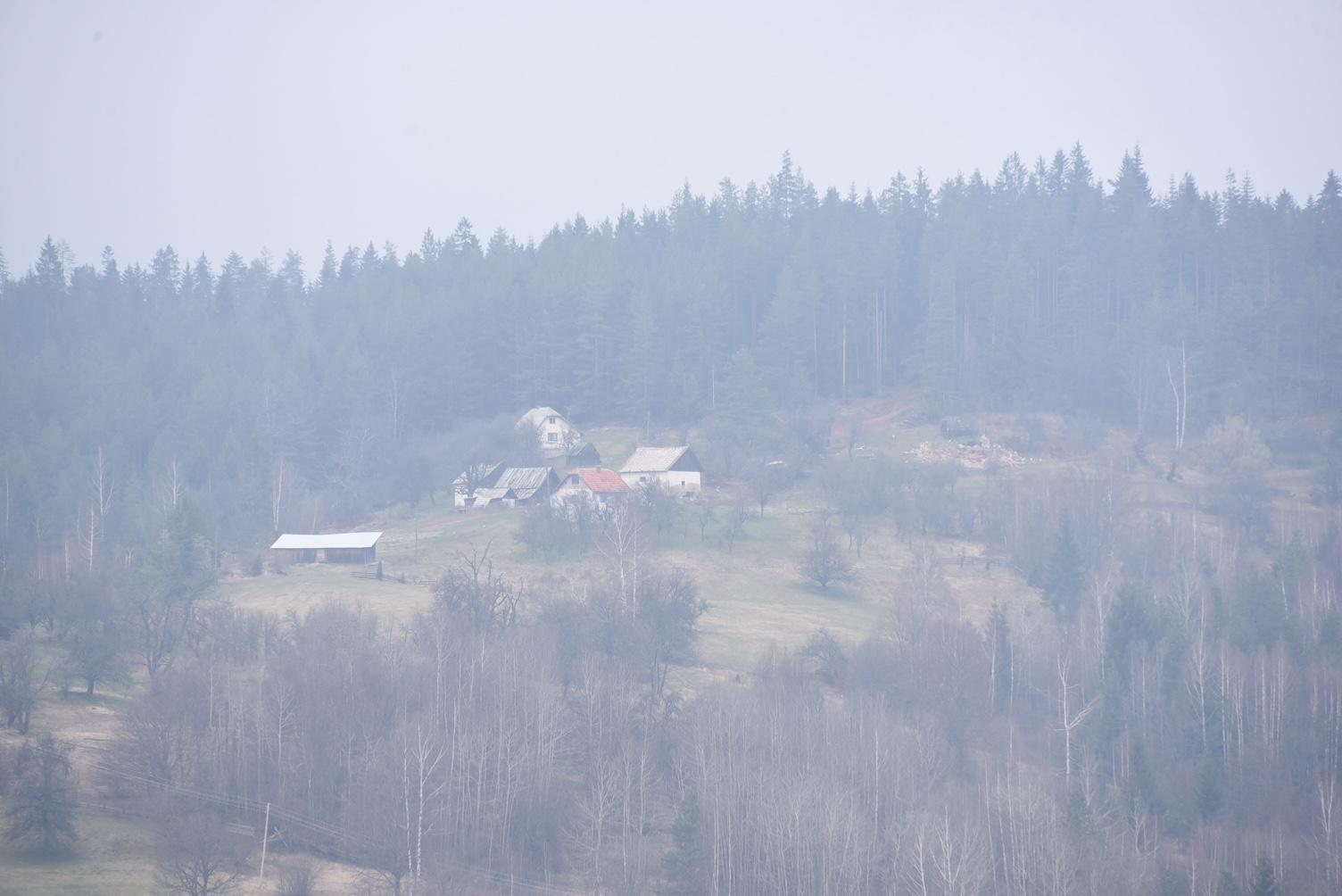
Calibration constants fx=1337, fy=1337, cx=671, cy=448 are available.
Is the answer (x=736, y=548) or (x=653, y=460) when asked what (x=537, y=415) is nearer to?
(x=653, y=460)

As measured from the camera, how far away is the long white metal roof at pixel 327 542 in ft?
214

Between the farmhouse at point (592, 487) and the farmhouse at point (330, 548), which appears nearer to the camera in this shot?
the farmhouse at point (330, 548)

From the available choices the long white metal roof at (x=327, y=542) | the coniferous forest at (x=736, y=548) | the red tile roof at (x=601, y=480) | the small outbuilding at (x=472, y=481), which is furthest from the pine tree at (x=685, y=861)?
the small outbuilding at (x=472, y=481)

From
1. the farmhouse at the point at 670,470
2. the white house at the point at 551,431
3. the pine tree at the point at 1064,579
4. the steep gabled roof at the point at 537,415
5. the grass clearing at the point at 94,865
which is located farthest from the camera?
the steep gabled roof at the point at 537,415

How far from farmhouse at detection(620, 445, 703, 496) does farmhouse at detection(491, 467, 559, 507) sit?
4175 mm

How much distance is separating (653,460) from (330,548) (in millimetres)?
20293

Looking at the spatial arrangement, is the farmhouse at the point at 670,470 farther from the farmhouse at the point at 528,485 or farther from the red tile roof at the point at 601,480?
the farmhouse at the point at 528,485

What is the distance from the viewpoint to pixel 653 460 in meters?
77.7

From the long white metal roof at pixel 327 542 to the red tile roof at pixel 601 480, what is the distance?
39.0 ft

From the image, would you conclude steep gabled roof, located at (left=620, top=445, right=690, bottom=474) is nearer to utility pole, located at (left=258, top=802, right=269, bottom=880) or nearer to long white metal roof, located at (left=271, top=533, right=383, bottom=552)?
long white metal roof, located at (left=271, top=533, right=383, bottom=552)

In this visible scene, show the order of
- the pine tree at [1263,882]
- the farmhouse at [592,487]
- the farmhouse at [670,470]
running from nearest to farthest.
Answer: the pine tree at [1263,882] → the farmhouse at [592,487] → the farmhouse at [670,470]

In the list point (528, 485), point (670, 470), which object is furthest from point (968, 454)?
point (528, 485)

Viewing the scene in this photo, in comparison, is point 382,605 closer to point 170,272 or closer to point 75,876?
point 75,876

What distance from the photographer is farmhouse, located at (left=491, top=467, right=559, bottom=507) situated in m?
75.1
